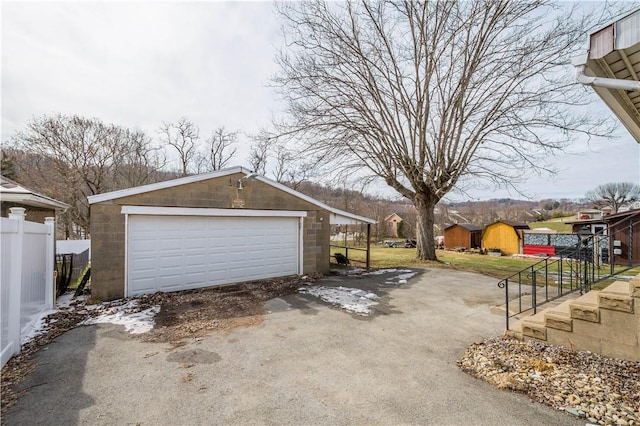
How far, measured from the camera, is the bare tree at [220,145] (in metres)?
26.5

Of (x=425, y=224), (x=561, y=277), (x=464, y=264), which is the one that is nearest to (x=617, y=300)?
(x=561, y=277)

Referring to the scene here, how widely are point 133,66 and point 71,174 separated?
522 inches

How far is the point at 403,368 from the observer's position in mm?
3854

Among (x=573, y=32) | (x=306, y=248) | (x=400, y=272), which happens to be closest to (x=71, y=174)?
(x=306, y=248)

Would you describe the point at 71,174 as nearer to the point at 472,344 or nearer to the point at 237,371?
the point at 237,371

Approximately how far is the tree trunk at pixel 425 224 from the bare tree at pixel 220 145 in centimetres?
1832

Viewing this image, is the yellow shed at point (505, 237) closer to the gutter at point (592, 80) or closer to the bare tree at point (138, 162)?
the gutter at point (592, 80)

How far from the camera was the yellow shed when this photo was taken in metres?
25.4

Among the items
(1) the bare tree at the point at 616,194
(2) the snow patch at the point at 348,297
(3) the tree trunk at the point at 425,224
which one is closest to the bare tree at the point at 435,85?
(3) the tree trunk at the point at 425,224

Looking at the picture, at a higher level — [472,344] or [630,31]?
[630,31]

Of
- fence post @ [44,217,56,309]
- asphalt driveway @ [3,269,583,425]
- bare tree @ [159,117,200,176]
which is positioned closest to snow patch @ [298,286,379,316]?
asphalt driveway @ [3,269,583,425]

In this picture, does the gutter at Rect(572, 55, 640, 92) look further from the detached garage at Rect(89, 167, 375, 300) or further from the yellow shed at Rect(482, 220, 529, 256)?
the yellow shed at Rect(482, 220, 529, 256)

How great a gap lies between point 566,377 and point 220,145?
27.4 m

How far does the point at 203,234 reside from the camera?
827cm
